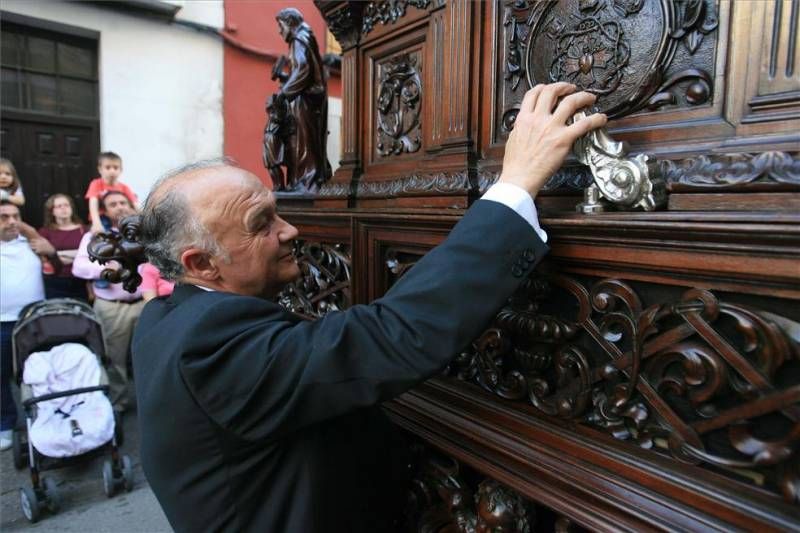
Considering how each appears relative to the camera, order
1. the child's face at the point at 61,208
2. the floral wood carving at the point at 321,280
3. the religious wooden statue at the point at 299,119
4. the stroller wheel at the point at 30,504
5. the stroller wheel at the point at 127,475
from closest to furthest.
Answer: the floral wood carving at the point at 321,280, the religious wooden statue at the point at 299,119, the stroller wheel at the point at 30,504, the stroller wheel at the point at 127,475, the child's face at the point at 61,208

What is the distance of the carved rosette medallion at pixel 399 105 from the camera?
1443 mm

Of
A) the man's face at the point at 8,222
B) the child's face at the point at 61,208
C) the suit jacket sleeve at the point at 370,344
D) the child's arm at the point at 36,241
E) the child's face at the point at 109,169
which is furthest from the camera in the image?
the child's face at the point at 109,169

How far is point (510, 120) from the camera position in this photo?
1181 millimetres

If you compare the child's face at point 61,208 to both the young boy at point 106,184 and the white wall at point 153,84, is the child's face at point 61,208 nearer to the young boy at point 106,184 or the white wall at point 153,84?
the young boy at point 106,184

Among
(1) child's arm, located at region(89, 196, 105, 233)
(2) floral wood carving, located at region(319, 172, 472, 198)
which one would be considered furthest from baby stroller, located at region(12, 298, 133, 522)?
(2) floral wood carving, located at region(319, 172, 472, 198)

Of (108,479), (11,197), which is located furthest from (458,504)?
(11,197)

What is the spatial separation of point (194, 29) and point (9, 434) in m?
4.46

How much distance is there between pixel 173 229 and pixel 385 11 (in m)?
0.88

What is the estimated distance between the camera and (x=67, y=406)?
278cm

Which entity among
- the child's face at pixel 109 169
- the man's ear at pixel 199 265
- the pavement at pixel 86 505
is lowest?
the pavement at pixel 86 505

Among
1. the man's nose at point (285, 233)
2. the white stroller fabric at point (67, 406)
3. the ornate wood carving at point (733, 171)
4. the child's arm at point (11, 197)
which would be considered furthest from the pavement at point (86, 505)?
the ornate wood carving at point (733, 171)

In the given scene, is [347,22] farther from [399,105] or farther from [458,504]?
[458,504]

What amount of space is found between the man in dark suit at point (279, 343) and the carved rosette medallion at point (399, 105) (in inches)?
19.8

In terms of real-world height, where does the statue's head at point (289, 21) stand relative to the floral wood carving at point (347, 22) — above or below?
above
